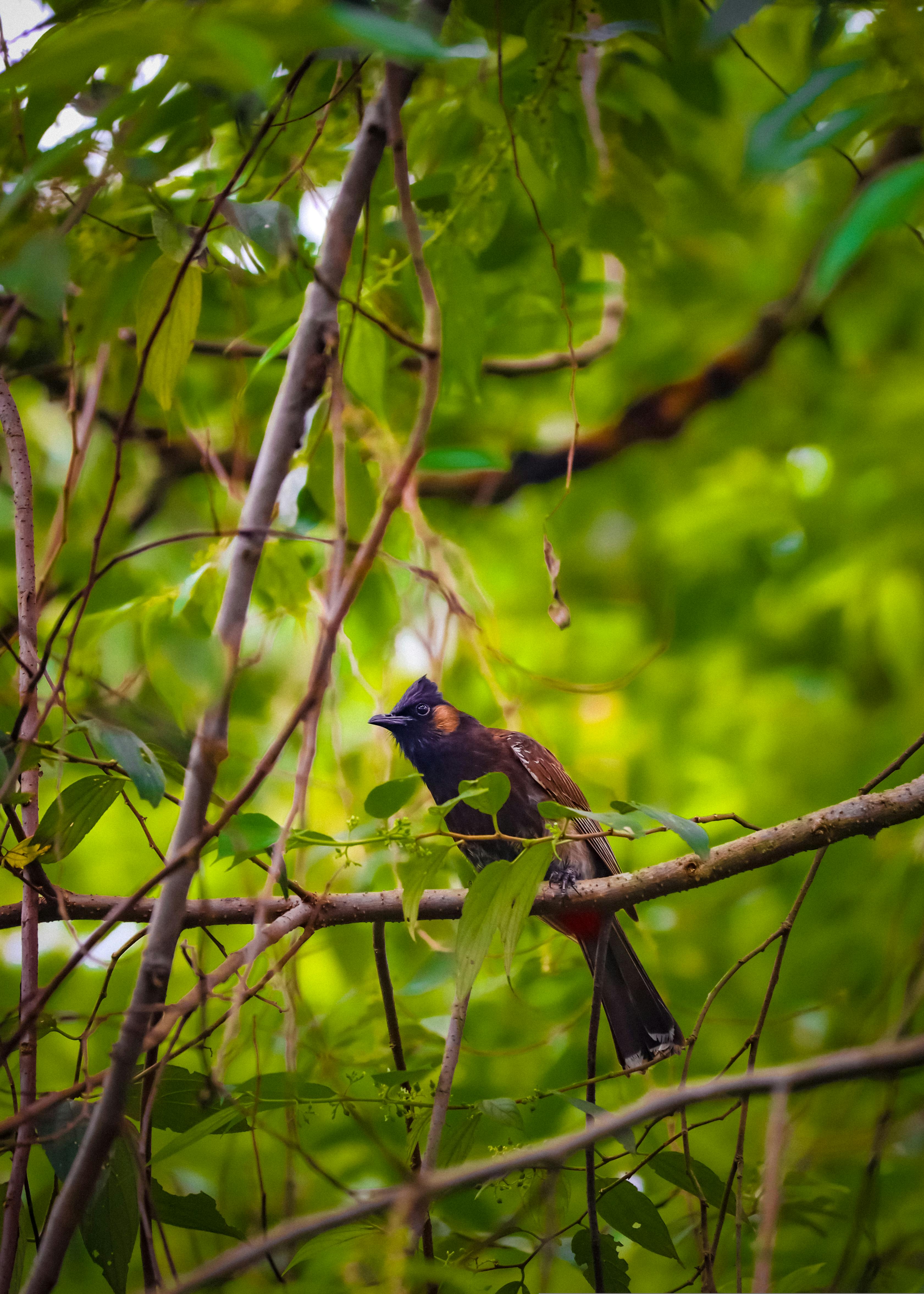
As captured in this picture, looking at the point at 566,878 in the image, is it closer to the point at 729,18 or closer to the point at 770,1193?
the point at 770,1193

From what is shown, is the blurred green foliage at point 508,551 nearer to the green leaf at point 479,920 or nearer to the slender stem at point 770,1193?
the green leaf at point 479,920

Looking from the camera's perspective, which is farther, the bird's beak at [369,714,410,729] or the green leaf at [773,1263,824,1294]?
the bird's beak at [369,714,410,729]

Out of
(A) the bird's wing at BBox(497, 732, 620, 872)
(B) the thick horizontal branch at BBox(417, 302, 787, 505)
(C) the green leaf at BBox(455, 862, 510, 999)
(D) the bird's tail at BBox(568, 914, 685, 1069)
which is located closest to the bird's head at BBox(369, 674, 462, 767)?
(A) the bird's wing at BBox(497, 732, 620, 872)

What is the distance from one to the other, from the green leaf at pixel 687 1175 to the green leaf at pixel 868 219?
58.6 inches

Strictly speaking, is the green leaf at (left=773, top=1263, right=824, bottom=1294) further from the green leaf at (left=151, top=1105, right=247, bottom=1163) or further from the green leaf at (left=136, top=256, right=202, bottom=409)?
the green leaf at (left=136, top=256, right=202, bottom=409)

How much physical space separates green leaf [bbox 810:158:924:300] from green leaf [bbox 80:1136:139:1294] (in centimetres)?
153

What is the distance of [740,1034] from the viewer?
3557mm

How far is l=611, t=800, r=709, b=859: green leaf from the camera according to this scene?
142 cm

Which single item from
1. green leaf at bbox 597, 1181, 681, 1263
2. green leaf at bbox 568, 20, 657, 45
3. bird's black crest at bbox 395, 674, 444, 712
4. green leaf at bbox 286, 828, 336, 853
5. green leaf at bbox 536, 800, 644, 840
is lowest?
green leaf at bbox 597, 1181, 681, 1263

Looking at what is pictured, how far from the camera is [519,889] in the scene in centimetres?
150

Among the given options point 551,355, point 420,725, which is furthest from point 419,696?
point 551,355

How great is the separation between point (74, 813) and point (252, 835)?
1.12 feet

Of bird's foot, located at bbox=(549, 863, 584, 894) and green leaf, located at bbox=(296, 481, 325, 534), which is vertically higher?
green leaf, located at bbox=(296, 481, 325, 534)

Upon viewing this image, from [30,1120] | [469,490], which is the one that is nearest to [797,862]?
[469,490]
